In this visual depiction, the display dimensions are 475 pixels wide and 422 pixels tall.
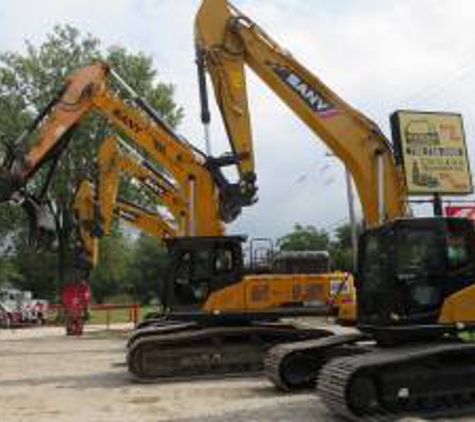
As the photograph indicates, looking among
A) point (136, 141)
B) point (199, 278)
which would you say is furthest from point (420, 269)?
point (136, 141)

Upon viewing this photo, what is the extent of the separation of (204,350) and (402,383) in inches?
248

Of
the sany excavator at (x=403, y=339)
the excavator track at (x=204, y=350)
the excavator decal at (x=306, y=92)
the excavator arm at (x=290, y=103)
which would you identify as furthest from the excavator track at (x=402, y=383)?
the excavator decal at (x=306, y=92)

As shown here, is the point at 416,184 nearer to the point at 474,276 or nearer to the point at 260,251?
the point at 260,251

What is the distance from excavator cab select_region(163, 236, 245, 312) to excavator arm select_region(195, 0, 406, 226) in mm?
1756

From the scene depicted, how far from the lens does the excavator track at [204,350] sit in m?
17.3

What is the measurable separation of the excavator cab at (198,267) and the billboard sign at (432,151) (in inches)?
137

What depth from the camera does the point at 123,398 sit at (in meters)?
14.8

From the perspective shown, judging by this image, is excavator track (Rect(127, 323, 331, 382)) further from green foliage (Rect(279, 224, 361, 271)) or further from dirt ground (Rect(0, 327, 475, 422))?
green foliage (Rect(279, 224, 361, 271))

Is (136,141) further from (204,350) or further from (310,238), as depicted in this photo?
(310,238)

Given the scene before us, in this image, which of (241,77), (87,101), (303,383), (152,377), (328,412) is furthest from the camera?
(87,101)

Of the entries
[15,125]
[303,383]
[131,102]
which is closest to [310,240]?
[15,125]

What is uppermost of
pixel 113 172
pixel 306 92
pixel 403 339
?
pixel 113 172

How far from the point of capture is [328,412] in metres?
12.5

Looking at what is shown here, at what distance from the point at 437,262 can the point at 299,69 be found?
6.51 meters
